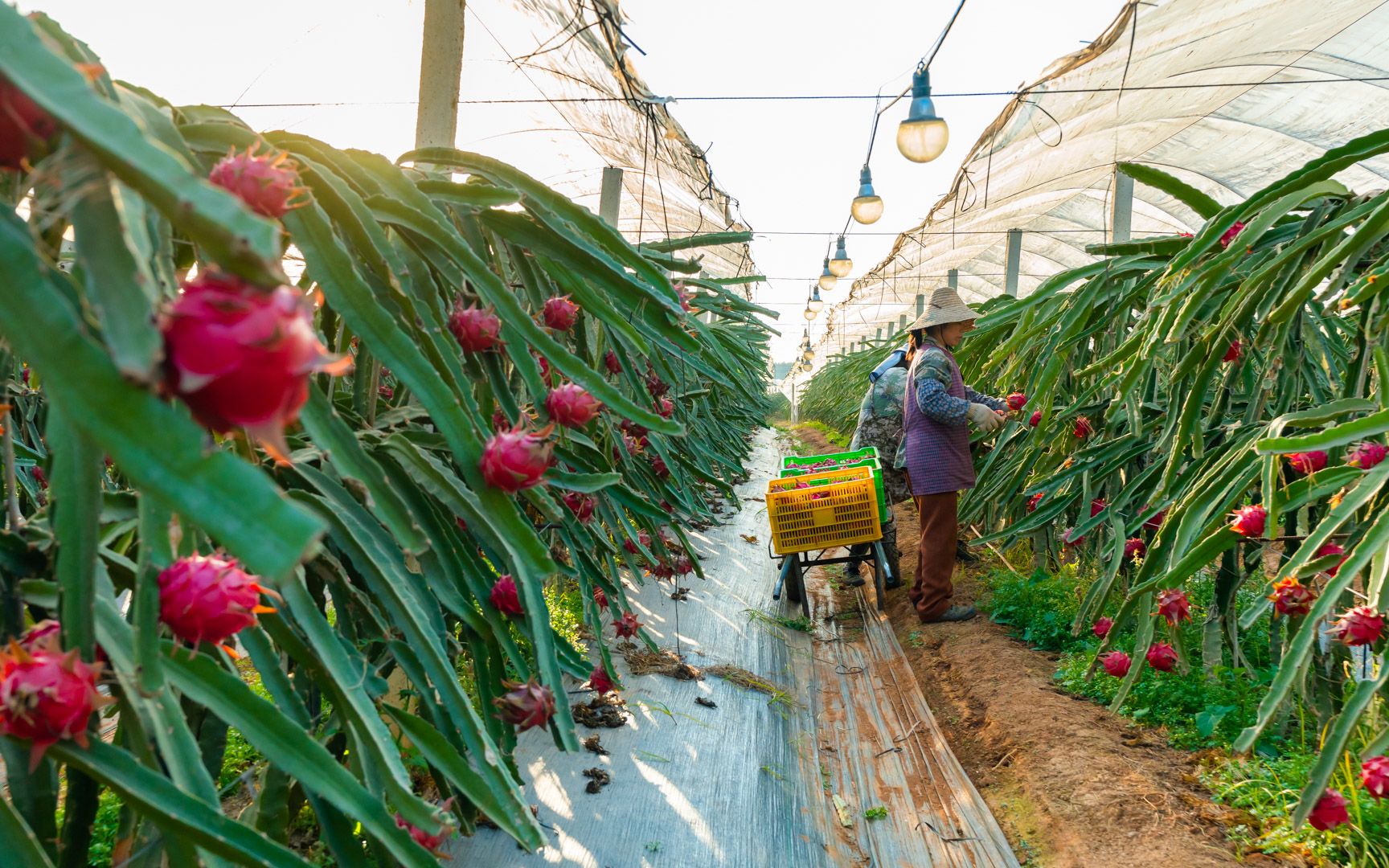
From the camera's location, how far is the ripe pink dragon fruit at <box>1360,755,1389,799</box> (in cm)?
157

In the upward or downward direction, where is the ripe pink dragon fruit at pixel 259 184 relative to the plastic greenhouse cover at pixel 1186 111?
downward

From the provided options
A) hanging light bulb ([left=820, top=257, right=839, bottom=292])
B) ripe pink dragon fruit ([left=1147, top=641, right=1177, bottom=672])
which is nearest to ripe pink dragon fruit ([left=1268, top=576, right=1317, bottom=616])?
ripe pink dragon fruit ([left=1147, top=641, right=1177, bottom=672])

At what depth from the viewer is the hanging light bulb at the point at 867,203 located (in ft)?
20.8

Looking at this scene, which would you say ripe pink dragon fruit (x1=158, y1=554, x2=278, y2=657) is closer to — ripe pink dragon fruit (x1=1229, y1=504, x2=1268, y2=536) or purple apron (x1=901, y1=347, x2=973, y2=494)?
ripe pink dragon fruit (x1=1229, y1=504, x2=1268, y2=536)

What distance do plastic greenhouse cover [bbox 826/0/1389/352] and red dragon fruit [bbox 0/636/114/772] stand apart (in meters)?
3.06

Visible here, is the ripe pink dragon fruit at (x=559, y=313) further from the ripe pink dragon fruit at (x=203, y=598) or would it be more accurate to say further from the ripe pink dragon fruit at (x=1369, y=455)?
the ripe pink dragon fruit at (x=1369, y=455)

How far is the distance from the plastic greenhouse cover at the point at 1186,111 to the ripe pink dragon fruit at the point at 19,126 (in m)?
3.02

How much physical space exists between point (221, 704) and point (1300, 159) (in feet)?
22.4

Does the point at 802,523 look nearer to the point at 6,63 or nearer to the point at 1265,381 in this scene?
the point at 1265,381

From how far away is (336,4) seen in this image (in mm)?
3320

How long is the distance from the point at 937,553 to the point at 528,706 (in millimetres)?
3186

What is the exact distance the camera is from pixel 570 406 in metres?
1.29

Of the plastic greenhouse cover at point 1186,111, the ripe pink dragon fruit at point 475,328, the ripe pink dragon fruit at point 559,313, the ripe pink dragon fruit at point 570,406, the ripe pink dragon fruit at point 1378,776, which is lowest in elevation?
the ripe pink dragon fruit at point 1378,776

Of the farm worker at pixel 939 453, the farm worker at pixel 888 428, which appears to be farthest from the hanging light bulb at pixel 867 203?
the farm worker at pixel 939 453
